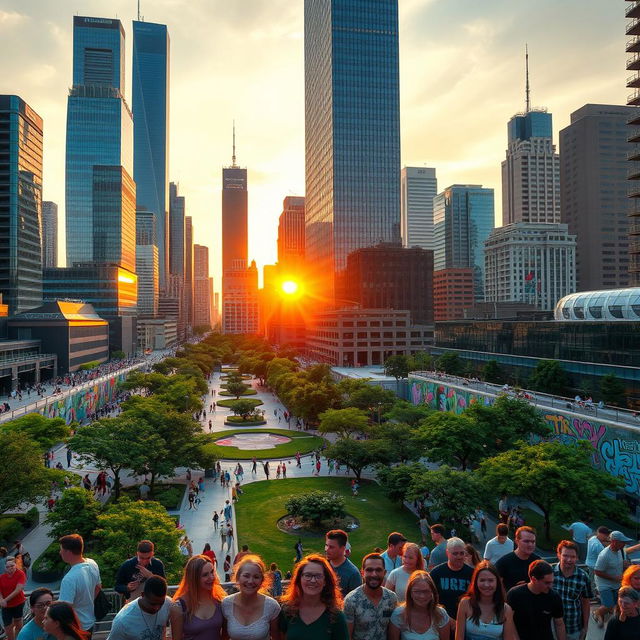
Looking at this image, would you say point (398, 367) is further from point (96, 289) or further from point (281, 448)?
point (96, 289)

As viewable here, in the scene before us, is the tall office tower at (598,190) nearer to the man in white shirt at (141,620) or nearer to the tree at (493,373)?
the tree at (493,373)

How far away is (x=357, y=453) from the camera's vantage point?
142 feet

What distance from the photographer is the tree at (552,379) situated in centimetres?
5434

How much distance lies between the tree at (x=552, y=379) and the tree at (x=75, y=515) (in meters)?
44.3

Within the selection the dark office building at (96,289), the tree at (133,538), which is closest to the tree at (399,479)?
the tree at (133,538)

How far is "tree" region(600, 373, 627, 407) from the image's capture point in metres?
47.1

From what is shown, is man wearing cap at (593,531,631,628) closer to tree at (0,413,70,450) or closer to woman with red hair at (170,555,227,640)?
woman with red hair at (170,555,227,640)

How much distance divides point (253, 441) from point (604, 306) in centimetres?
4363

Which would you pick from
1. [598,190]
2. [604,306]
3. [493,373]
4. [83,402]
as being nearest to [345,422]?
[493,373]

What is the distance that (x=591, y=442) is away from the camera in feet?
119

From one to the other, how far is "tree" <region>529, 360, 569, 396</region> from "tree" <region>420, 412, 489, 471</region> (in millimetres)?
18297

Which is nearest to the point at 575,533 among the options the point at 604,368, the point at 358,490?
the point at 358,490

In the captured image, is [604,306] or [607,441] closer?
[607,441]

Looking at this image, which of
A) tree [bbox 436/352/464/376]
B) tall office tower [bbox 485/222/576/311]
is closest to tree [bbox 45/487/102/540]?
tree [bbox 436/352/464/376]
